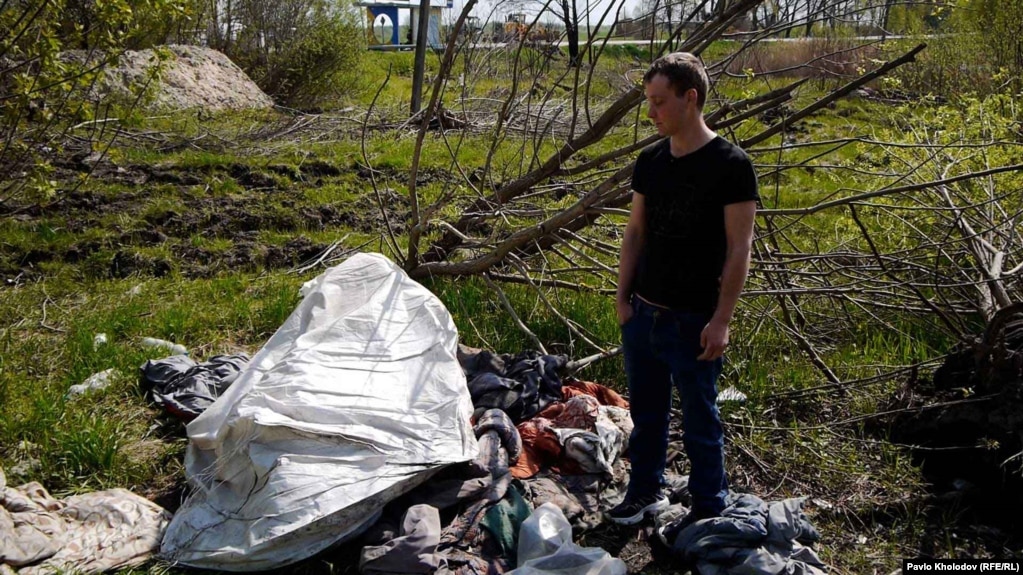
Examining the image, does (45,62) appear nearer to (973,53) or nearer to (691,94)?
(691,94)

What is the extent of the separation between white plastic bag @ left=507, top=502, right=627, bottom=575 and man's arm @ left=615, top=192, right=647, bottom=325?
2.69 ft

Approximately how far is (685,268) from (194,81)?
1250 centimetres

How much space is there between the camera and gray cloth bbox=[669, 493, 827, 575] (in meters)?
2.96

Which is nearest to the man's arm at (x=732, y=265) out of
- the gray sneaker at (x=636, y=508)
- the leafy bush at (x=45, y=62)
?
the gray sneaker at (x=636, y=508)

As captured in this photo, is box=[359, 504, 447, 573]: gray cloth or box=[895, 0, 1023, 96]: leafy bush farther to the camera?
box=[895, 0, 1023, 96]: leafy bush

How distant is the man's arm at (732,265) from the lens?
281cm

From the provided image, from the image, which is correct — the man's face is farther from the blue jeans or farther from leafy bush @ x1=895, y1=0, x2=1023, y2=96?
leafy bush @ x1=895, y1=0, x2=1023, y2=96

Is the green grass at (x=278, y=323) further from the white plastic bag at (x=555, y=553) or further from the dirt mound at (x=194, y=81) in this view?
the dirt mound at (x=194, y=81)

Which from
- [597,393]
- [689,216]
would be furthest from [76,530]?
[689,216]

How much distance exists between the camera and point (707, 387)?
3037mm

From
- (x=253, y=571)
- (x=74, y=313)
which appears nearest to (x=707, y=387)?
(x=253, y=571)

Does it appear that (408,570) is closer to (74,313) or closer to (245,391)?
(245,391)

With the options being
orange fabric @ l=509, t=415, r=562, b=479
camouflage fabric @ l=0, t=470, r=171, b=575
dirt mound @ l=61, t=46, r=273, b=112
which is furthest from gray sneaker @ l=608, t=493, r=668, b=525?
dirt mound @ l=61, t=46, r=273, b=112

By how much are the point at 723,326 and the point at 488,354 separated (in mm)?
→ 1870
